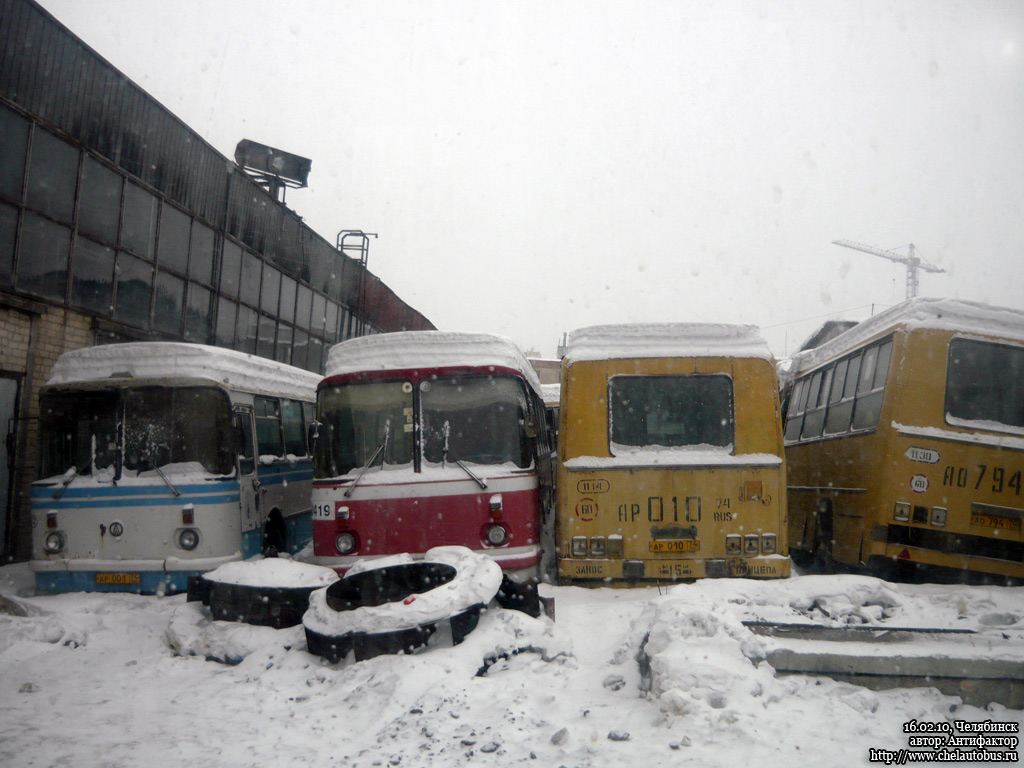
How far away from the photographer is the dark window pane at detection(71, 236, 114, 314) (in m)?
12.2

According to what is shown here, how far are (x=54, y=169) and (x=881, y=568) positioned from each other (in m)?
13.1

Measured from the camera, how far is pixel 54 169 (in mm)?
11688

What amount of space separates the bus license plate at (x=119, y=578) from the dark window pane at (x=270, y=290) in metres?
11.4

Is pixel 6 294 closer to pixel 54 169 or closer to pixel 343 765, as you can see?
pixel 54 169

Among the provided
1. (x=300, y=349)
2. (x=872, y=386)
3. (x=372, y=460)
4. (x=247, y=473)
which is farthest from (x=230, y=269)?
(x=872, y=386)

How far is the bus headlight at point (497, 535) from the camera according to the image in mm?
7848

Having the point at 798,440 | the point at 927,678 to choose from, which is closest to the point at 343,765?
the point at 927,678

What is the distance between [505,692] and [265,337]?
15919 millimetres

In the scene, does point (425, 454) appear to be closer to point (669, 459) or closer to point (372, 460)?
point (372, 460)

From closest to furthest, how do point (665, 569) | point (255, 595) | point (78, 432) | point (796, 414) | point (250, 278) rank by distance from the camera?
point (255, 595), point (665, 569), point (78, 432), point (796, 414), point (250, 278)

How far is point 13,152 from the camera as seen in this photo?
10883 millimetres

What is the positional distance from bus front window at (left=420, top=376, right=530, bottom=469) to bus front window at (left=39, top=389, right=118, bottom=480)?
3.84 m

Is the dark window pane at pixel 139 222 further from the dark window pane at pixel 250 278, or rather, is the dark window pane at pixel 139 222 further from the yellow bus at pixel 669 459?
the yellow bus at pixel 669 459

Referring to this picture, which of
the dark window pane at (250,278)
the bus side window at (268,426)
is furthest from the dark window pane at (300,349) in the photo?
the bus side window at (268,426)
